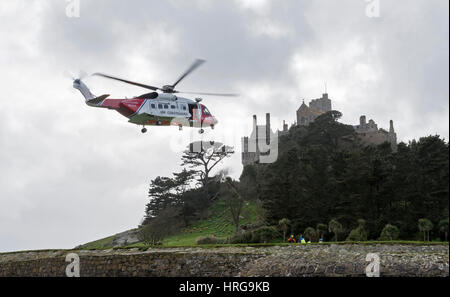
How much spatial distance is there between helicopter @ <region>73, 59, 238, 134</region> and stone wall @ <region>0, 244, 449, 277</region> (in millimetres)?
6854

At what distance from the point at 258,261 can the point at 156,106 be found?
955 centimetres

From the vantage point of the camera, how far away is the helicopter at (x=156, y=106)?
28.6 meters

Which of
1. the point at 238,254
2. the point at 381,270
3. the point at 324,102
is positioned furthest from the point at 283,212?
the point at 324,102

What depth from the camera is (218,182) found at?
74.8m

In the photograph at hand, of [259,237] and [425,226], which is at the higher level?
[425,226]

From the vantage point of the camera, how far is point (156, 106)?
29016mm

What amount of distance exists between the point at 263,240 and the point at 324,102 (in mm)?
88138

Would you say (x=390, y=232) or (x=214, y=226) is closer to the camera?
(x=390, y=232)

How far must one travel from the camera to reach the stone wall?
23297mm

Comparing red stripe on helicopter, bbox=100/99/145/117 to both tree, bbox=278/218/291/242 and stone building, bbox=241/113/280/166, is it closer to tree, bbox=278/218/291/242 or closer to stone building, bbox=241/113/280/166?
tree, bbox=278/218/291/242

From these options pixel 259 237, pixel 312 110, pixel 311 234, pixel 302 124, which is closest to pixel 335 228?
pixel 311 234

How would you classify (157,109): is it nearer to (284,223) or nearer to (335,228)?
(335,228)

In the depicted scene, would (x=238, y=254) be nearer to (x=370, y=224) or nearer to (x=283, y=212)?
(x=370, y=224)
